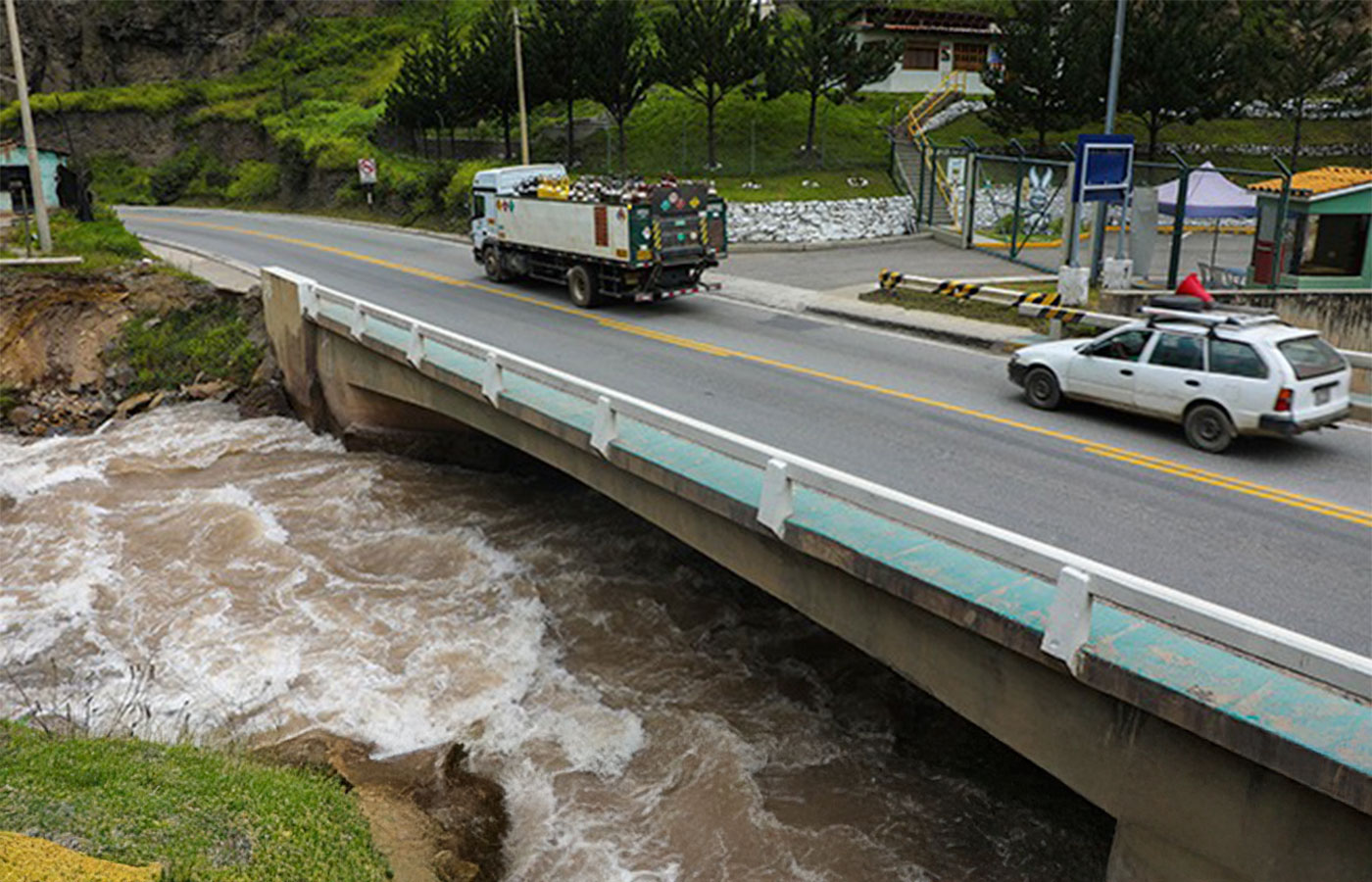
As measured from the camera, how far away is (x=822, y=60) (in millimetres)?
42438

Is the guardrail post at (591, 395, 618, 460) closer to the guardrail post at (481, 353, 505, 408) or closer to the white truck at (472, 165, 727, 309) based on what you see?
the guardrail post at (481, 353, 505, 408)

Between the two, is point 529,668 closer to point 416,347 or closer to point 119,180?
point 416,347

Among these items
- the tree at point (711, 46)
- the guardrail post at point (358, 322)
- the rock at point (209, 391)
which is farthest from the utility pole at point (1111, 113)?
the rock at point (209, 391)

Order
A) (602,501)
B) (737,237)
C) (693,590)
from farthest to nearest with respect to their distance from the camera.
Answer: (737,237)
(602,501)
(693,590)

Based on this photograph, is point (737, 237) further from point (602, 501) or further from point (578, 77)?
point (602, 501)

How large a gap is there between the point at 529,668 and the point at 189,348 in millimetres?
17580

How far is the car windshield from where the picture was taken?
1338 centimetres

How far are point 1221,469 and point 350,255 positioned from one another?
2779 centimetres

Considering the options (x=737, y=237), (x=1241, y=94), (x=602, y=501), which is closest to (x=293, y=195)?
(x=737, y=237)

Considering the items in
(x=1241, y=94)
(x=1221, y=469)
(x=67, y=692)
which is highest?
(x=1241, y=94)

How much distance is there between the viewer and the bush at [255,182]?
191 ft

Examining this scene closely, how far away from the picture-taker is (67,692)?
1304cm

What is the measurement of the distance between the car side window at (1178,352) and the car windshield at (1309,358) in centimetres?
95

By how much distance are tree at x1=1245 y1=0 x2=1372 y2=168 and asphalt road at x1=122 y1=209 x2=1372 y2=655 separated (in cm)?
3563
